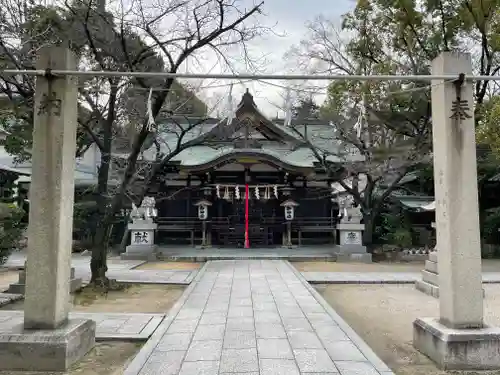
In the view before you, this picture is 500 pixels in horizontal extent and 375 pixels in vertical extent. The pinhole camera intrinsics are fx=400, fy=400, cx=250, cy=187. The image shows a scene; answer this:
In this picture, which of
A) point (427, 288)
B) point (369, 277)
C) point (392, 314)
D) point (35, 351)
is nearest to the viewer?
point (35, 351)

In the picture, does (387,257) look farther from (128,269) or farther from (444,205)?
(444,205)

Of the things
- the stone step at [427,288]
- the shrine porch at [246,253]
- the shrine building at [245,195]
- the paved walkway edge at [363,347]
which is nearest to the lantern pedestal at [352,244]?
the shrine porch at [246,253]

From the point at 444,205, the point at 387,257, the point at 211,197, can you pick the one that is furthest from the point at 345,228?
the point at 444,205

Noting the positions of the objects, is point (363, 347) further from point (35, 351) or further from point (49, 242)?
point (49, 242)

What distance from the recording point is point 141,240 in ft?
55.1

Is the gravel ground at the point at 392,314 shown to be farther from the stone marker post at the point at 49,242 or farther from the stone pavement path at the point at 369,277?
the stone marker post at the point at 49,242

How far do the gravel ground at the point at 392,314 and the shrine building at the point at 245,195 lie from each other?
8.74m

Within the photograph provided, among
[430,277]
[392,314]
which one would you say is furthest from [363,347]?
[430,277]

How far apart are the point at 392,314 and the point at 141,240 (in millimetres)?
11823

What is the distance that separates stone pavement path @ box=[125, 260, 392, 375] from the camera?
4.19 meters

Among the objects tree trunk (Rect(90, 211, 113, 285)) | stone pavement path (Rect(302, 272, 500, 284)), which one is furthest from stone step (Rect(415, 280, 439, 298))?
tree trunk (Rect(90, 211, 113, 285))

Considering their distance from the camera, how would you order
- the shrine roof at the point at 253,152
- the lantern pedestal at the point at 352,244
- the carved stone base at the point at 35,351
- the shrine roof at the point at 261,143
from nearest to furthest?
the carved stone base at the point at 35,351 < the lantern pedestal at the point at 352,244 < the shrine roof at the point at 253,152 < the shrine roof at the point at 261,143

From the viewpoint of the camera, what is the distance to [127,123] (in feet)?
43.0

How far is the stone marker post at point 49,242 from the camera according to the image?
4262 millimetres
